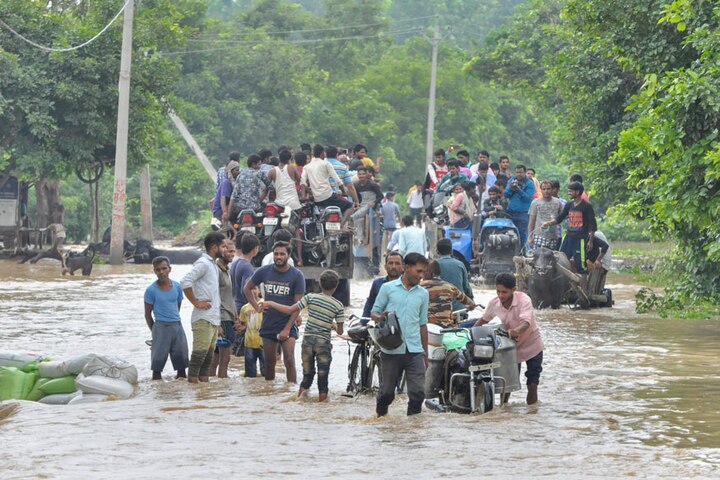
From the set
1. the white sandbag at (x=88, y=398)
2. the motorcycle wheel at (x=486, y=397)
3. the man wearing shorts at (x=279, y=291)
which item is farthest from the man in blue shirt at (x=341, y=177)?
the motorcycle wheel at (x=486, y=397)

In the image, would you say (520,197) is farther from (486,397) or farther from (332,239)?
(486,397)

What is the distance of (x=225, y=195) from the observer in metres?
21.1

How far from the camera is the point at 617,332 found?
18.0m

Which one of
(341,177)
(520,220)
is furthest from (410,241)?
(520,220)

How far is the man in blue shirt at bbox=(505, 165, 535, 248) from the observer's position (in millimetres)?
24375

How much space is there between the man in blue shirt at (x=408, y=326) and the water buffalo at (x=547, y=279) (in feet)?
29.4

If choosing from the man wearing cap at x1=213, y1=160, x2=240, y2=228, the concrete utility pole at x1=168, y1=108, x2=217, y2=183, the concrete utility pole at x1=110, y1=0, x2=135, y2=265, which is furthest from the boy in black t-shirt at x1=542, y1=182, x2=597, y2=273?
the concrete utility pole at x1=168, y1=108, x2=217, y2=183

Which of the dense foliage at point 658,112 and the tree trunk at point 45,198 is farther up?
the dense foliage at point 658,112

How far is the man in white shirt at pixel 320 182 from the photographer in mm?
20719

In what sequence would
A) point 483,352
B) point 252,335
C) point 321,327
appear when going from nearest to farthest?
point 483,352
point 321,327
point 252,335

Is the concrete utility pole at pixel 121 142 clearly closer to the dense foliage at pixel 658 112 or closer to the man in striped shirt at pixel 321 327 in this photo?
the dense foliage at pixel 658 112

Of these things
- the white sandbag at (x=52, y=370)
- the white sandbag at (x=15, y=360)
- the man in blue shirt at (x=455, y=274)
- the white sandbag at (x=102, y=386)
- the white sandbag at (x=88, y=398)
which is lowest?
the white sandbag at (x=88, y=398)

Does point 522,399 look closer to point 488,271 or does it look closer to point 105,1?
point 488,271

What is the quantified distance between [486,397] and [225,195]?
32.7 feet
